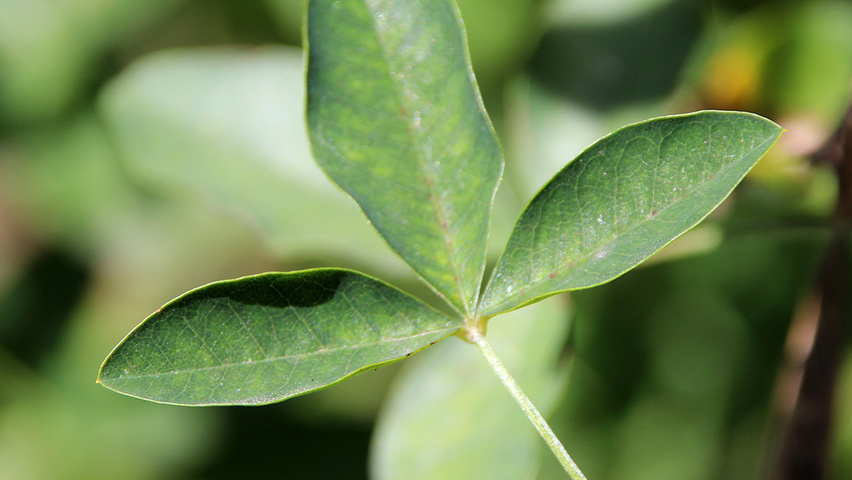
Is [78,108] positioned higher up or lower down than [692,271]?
higher up

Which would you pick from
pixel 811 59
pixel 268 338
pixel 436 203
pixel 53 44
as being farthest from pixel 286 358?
pixel 53 44

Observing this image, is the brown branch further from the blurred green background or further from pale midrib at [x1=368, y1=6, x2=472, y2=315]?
pale midrib at [x1=368, y1=6, x2=472, y2=315]

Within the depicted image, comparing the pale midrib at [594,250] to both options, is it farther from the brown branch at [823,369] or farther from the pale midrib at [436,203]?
the brown branch at [823,369]

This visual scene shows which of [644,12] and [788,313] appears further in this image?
[788,313]

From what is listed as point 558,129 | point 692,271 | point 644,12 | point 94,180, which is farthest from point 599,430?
point 94,180

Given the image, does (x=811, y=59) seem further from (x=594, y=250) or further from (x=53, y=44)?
(x=53, y=44)

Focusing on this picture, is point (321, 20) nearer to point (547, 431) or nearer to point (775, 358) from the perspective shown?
point (547, 431)
